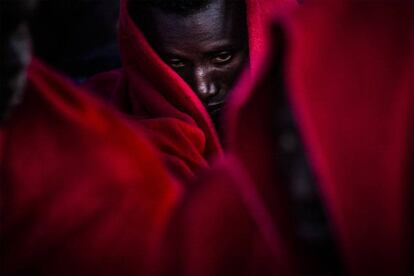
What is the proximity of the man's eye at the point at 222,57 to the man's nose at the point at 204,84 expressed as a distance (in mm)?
25

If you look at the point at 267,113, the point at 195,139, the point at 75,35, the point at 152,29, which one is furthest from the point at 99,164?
the point at 75,35

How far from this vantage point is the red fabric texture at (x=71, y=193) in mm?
466

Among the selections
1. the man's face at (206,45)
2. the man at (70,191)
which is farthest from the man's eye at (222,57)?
the man at (70,191)

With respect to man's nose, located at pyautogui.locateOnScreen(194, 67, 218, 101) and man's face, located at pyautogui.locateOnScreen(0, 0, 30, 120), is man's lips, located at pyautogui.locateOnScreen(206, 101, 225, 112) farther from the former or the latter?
man's face, located at pyautogui.locateOnScreen(0, 0, 30, 120)

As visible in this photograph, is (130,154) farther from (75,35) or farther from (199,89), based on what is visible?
(75,35)

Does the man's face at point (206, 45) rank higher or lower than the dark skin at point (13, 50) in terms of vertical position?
lower

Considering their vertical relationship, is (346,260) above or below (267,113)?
below

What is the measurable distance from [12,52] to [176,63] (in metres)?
0.46

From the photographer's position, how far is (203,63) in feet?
2.80

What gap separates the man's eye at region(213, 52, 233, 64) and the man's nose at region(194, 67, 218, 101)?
2cm

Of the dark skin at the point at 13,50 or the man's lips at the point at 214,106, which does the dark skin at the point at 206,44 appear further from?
the dark skin at the point at 13,50

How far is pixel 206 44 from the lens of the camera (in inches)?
33.3

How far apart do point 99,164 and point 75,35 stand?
3.00 ft

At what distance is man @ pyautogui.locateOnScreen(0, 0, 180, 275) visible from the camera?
0.47 m
